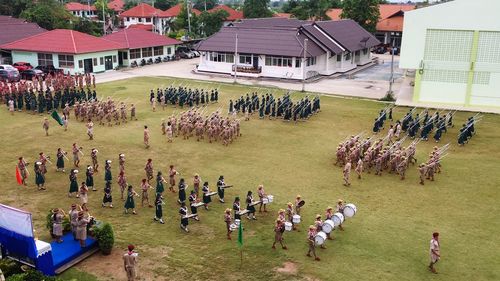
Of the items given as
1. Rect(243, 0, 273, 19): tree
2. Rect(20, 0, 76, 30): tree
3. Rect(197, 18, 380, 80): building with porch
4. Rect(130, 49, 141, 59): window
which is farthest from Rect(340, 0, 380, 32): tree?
Rect(20, 0, 76, 30): tree

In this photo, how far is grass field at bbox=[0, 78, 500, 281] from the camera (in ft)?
47.7

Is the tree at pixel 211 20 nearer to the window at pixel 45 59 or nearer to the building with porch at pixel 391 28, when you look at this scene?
the building with porch at pixel 391 28

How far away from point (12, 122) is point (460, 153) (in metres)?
26.5

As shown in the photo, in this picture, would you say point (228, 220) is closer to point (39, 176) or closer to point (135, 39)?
point (39, 176)

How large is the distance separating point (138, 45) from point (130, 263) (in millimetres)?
43950

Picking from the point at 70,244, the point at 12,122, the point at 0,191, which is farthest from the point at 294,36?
the point at 70,244

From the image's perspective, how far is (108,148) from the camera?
83.7 feet

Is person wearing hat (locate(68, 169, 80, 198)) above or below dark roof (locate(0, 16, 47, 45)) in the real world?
below

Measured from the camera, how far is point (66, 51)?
151 ft

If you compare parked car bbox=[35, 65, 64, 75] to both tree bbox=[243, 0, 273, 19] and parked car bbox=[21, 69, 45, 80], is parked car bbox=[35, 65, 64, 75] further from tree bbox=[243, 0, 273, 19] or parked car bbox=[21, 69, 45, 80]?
tree bbox=[243, 0, 273, 19]

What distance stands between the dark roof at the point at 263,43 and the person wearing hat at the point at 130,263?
33.9m

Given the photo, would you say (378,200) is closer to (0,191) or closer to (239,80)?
(0,191)

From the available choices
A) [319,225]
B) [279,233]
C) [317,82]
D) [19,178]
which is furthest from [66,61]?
[319,225]

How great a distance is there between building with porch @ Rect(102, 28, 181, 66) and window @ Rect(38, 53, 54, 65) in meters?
7.29
